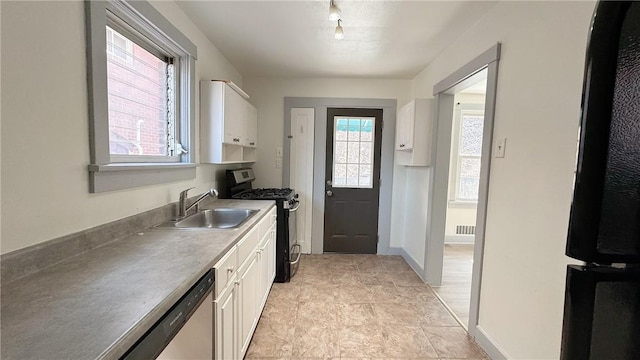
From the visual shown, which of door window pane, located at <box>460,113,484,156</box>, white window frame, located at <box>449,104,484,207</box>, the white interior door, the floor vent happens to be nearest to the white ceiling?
the white interior door

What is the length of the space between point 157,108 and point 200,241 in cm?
113

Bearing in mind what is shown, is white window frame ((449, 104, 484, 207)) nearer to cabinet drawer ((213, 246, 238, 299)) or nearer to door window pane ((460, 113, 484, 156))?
door window pane ((460, 113, 484, 156))

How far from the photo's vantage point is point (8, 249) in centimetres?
93

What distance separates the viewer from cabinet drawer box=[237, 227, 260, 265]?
1.65 meters

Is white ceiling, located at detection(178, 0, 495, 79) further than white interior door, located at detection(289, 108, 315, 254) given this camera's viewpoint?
No

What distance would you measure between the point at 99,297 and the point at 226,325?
2.35 ft

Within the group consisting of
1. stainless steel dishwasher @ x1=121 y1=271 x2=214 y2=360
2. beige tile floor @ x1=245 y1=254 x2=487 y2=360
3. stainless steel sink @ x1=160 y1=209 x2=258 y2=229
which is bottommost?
beige tile floor @ x1=245 y1=254 x2=487 y2=360

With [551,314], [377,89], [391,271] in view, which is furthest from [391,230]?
[551,314]

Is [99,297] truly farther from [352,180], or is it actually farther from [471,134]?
[471,134]

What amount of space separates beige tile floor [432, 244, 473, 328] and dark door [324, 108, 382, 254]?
102cm

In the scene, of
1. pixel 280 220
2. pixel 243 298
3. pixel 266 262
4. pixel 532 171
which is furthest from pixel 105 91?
pixel 532 171

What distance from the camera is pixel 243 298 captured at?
173 centimetres

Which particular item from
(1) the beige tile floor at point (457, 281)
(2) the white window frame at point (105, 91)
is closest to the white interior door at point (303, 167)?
(2) the white window frame at point (105, 91)

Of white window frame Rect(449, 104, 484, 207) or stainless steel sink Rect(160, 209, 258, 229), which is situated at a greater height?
white window frame Rect(449, 104, 484, 207)
